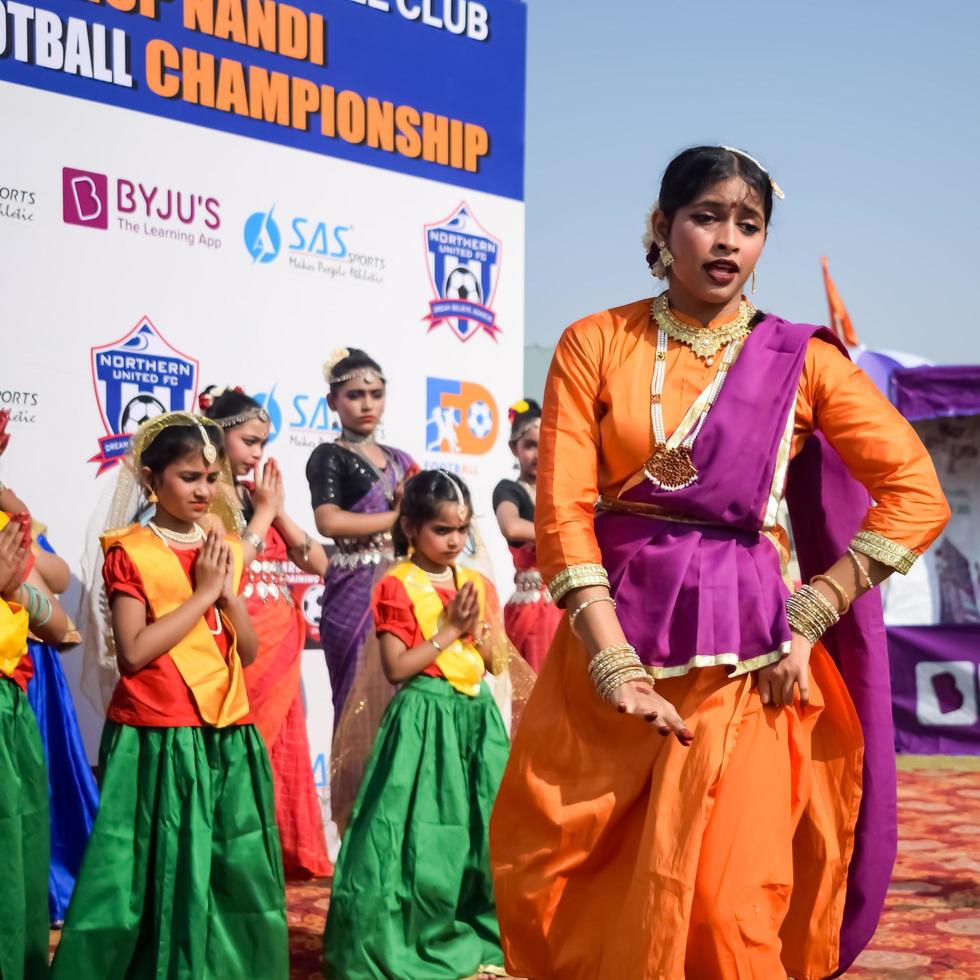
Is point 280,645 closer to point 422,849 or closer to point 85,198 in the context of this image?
point 422,849

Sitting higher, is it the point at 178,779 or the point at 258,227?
the point at 258,227

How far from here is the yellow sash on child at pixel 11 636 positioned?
11.7 ft

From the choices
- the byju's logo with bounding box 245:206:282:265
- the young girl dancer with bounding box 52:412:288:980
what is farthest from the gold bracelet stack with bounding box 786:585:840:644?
the byju's logo with bounding box 245:206:282:265

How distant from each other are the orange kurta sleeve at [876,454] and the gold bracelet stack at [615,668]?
42 cm

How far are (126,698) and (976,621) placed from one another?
22.8 ft

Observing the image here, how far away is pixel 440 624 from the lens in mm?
4340

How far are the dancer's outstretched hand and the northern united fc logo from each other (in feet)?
14.1

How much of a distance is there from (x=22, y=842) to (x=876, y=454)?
89.6 inches

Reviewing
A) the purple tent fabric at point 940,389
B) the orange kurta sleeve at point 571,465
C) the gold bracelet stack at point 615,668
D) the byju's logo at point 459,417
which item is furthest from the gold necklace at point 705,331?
the purple tent fabric at point 940,389

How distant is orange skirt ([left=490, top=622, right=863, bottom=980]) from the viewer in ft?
7.55

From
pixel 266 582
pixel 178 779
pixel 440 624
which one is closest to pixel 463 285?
pixel 266 582

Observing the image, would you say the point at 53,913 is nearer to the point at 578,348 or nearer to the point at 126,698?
the point at 126,698

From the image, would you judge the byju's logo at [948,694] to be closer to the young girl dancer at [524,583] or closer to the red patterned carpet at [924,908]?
the red patterned carpet at [924,908]

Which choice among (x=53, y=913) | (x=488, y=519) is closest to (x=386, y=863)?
(x=53, y=913)
